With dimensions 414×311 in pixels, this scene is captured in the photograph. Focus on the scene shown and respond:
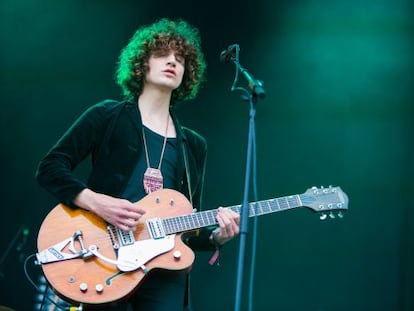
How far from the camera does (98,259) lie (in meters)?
2.24

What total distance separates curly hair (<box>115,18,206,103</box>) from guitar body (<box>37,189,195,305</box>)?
75cm

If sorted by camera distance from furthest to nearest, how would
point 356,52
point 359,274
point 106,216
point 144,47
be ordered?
point 356,52 < point 359,274 < point 144,47 < point 106,216

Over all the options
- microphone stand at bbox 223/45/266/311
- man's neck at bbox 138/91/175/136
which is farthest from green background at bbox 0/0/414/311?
microphone stand at bbox 223/45/266/311

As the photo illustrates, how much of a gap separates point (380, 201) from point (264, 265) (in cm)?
94

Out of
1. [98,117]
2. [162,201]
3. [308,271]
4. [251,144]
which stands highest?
[98,117]

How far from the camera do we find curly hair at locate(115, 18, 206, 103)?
2.85 m

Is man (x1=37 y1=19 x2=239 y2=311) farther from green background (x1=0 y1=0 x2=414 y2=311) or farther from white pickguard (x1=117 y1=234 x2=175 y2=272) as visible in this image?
green background (x1=0 y1=0 x2=414 y2=311)

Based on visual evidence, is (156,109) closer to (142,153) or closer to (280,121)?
(142,153)

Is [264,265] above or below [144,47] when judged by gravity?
below

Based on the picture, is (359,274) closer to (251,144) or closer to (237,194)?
(237,194)

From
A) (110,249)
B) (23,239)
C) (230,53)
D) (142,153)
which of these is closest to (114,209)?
(110,249)

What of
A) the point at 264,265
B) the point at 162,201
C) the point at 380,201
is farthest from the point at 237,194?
the point at 162,201

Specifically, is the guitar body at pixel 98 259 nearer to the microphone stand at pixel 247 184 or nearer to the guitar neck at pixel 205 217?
the guitar neck at pixel 205 217

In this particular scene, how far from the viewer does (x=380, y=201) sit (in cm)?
388
